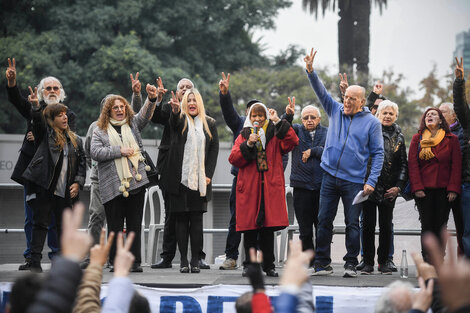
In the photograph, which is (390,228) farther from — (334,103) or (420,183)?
(334,103)

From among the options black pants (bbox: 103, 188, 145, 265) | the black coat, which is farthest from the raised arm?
black pants (bbox: 103, 188, 145, 265)

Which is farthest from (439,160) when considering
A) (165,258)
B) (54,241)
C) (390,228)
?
(54,241)

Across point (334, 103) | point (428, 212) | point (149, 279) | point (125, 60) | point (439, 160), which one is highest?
point (125, 60)

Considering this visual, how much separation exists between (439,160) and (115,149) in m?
3.13

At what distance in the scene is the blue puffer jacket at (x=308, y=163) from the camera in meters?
7.62

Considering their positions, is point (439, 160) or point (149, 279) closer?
point (149, 279)

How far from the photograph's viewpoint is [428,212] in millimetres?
7367

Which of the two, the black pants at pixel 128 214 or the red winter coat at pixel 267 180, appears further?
the black pants at pixel 128 214

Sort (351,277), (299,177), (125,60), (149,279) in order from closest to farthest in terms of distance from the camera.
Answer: (149,279), (351,277), (299,177), (125,60)

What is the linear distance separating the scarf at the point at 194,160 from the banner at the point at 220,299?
54.1 inches

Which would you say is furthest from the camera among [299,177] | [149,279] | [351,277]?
[299,177]

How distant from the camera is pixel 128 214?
7355 mm

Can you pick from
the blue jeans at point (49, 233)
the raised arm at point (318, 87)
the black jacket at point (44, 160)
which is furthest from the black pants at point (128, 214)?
the raised arm at point (318, 87)

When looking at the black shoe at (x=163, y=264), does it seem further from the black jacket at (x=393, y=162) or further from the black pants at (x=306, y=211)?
the black jacket at (x=393, y=162)
